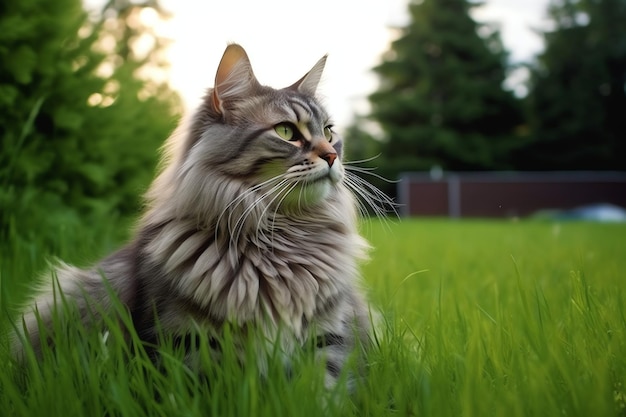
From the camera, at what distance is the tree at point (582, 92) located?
892 inches

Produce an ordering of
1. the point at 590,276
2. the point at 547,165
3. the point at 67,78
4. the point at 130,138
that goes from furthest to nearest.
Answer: the point at 547,165 → the point at 130,138 → the point at 67,78 → the point at 590,276

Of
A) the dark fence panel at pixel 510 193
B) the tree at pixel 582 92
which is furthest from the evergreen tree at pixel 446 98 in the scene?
the dark fence panel at pixel 510 193

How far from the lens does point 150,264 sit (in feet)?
5.43

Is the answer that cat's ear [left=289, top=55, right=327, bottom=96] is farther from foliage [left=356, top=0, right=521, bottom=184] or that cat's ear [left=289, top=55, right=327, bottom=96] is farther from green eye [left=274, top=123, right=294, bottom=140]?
foliage [left=356, top=0, right=521, bottom=184]

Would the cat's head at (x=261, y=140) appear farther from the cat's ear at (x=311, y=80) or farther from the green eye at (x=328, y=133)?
the cat's ear at (x=311, y=80)

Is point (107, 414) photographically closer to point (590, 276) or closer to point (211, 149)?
point (211, 149)

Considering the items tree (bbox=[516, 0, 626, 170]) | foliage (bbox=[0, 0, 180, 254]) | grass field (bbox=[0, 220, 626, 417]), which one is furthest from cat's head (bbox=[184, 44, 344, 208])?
tree (bbox=[516, 0, 626, 170])

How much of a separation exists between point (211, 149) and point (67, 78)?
7.79ft

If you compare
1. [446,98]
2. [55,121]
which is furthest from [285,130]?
[446,98]

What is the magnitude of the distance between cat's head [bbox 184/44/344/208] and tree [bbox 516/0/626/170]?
2363 centimetres

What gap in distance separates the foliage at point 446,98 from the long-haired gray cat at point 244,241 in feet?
71.8

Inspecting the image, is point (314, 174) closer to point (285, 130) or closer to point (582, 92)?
point (285, 130)

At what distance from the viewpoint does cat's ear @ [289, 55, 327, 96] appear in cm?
217

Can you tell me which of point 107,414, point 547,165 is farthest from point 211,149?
point 547,165
